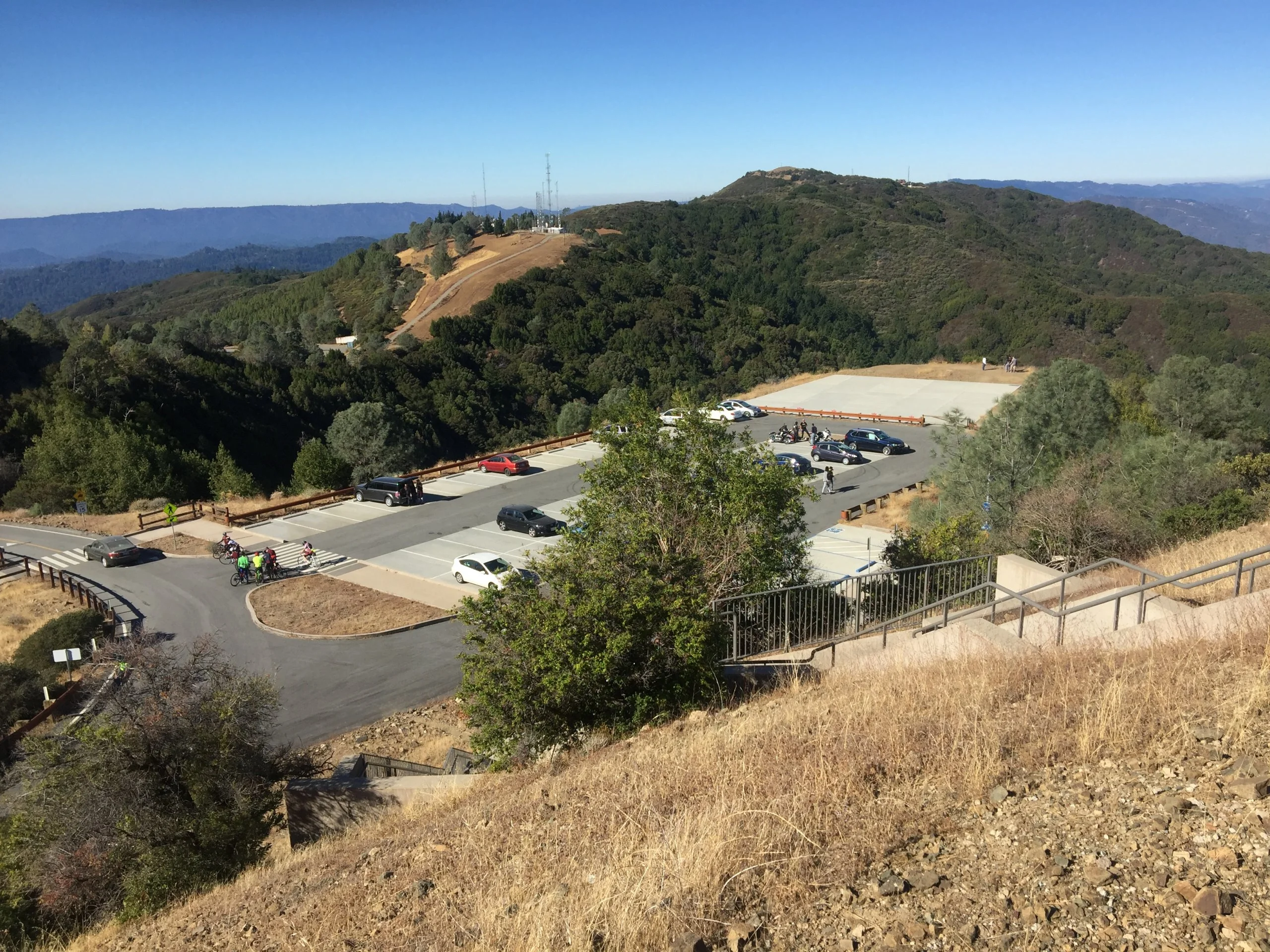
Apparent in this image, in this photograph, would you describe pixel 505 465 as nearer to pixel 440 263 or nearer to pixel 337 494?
pixel 337 494

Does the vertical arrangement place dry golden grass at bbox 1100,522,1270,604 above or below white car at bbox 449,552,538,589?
above

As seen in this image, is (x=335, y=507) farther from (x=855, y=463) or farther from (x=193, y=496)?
(x=855, y=463)

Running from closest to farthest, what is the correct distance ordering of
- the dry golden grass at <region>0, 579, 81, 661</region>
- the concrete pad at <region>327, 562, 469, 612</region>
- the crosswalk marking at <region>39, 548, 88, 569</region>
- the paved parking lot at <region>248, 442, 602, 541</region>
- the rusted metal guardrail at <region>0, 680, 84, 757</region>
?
the rusted metal guardrail at <region>0, 680, 84, 757</region> → the dry golden grass at <region>0, 579, 81, 661</region> → the concrete pad at <region>327, 562, 469, 612</region> → the crosswalk marking at <region>39, 548, 88, 569</region> → the paved parking lot at <region>248, 442, 602, 541</region>

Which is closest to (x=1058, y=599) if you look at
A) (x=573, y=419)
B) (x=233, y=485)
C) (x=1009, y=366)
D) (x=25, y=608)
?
(x=25, y=608)

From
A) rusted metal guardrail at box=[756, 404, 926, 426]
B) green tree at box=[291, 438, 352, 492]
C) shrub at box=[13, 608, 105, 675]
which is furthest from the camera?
rusted metal guardrail at box=[756, 404, 926, 426]

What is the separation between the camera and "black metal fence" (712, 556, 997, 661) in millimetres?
11695

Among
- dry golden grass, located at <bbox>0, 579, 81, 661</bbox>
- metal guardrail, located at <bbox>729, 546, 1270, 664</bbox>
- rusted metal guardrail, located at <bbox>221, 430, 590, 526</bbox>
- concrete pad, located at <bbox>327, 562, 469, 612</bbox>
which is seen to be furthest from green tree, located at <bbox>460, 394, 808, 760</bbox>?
rusted metal guardrail, located at <bbox>221, 430, 590, 526</bbox>

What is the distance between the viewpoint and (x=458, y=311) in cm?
8106

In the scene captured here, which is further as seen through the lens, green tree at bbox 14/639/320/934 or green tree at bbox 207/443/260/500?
green tree at bbox 207/443/260/500

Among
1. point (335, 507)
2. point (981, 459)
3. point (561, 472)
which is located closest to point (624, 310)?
point (561, 472)

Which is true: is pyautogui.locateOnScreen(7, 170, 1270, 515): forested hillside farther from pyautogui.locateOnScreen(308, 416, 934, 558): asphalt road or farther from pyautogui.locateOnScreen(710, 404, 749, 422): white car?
pyautogui.locateOnScreen(308, 416, 934, 558): asphalt road

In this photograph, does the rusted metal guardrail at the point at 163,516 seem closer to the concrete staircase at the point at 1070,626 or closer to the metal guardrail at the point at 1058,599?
the metal guardrail at the point at 1058,599

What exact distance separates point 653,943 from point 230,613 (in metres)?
19.8

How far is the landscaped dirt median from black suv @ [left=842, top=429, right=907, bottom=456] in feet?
70.4
